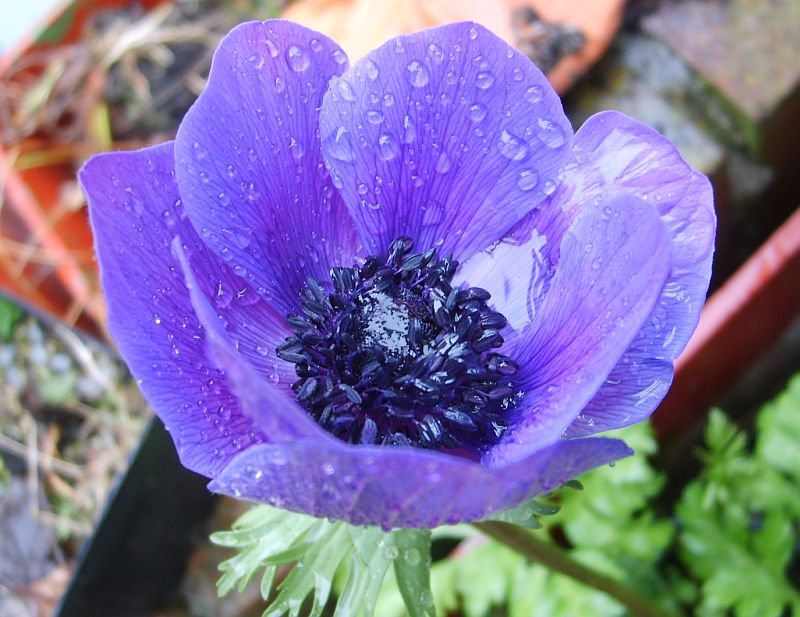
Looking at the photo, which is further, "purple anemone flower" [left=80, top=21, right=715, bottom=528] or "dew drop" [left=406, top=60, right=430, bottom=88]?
"dew drop" [left=406, top=60, right=430, bottom=88]

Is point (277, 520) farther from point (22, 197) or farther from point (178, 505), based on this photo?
point (22, 197)

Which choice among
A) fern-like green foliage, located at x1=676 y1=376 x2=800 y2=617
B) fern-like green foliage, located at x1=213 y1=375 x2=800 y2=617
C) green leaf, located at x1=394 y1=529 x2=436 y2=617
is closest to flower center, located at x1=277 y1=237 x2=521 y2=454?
green leaf, located at x1=394 y1=529 x2=436 y2=617

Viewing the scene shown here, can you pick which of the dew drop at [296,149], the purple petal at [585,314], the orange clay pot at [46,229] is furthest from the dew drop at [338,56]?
the orange clay pot at [46,229]

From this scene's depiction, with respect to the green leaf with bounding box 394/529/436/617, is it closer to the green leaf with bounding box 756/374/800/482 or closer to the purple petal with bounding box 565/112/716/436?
the purple petal with bounding box 565/112/716/436

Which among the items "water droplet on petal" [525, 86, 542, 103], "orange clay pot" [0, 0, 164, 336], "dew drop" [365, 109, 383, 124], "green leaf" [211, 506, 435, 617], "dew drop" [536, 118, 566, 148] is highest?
"water droplet on petal" [525, 86, 542, 103]

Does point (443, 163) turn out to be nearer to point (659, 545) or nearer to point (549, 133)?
point (549, 133)

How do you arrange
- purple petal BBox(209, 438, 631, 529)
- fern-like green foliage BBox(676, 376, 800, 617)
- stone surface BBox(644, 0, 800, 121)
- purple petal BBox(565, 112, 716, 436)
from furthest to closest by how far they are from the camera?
1. stone surface BBox(644, 0, 800, 121)
2. fern-like green foliage BBox(676, 376, 800, 617)
3. purple petal BBox(565, 112, 716, 436)
4. purple petal BBox(209, 438, 631, 529)

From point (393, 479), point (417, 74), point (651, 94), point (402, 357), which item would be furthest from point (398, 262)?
point (651, 94)

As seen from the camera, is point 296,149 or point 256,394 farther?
point 296,149
